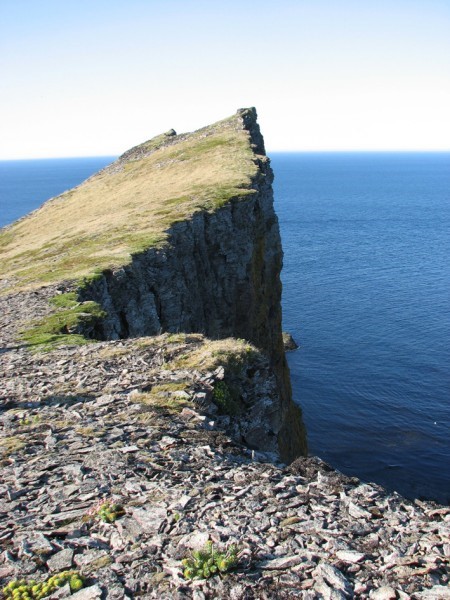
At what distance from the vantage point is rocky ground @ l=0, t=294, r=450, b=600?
9.19 m

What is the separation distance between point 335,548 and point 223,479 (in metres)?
3.14

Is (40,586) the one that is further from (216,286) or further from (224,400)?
(216,286)

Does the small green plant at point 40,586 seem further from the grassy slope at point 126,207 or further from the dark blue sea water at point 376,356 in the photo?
the dark blue sea water at point 376,356

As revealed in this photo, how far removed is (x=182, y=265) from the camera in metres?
37.2

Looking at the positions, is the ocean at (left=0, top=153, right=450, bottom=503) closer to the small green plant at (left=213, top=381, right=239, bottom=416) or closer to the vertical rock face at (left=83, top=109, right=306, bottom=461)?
the vertical rock face at (left=83, top=109, right=306, bottom=461)

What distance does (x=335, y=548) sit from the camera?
9.88 metres

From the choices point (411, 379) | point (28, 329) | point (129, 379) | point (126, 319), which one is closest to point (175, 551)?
point (129, 379)

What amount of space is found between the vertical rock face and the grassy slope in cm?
132

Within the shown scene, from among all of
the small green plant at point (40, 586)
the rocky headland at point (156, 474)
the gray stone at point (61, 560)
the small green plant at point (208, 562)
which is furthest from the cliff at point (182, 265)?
the small green plant at point (40, 586)

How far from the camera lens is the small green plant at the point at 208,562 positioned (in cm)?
924

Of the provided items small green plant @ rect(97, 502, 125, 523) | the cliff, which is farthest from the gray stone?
the cliff

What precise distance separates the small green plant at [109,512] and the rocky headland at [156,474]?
0.10 feet

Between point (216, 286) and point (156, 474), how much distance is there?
31.0 m

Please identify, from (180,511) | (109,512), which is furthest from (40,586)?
(180,511)
